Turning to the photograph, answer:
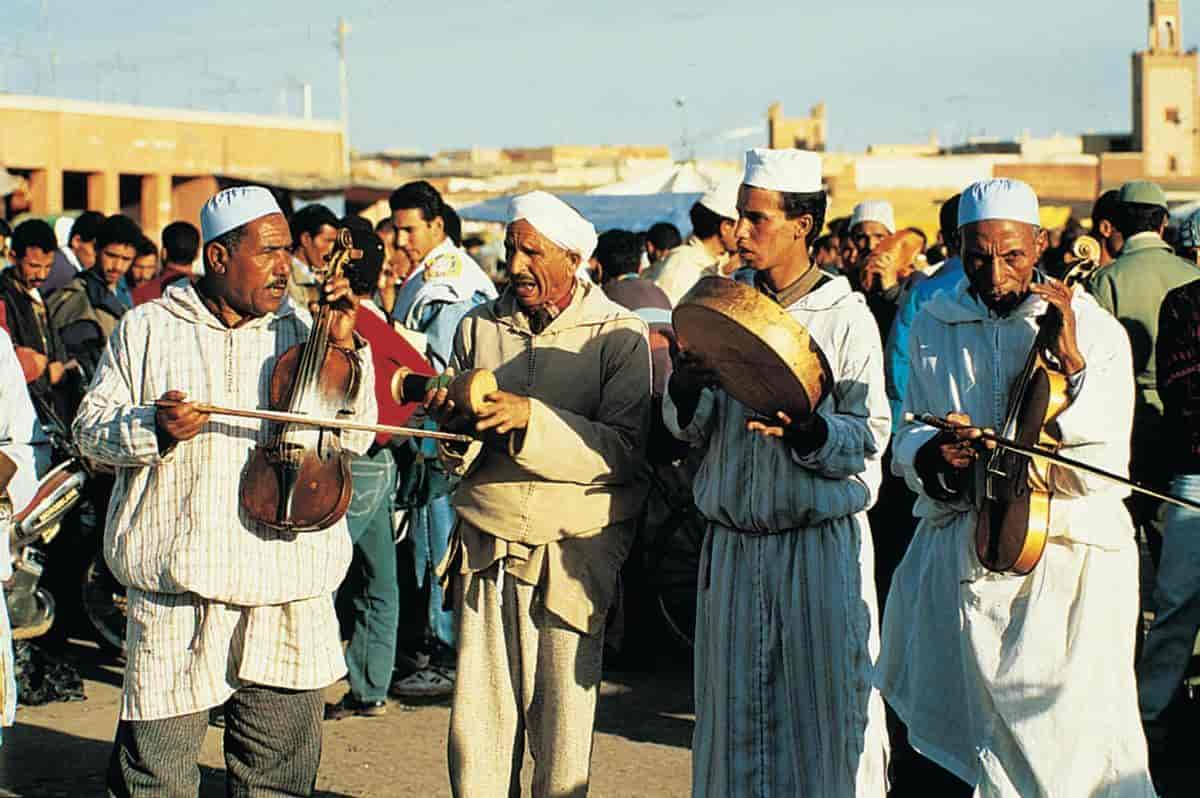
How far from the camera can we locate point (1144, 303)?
836 centimetres

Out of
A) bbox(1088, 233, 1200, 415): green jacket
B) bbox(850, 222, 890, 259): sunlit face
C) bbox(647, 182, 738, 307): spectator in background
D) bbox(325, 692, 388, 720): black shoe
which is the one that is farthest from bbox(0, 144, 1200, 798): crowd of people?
bbox(647, 182, 738, 307): spectator in background

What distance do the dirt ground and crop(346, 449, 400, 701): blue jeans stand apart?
197mm

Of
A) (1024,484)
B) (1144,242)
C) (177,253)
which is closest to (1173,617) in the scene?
(1144,242)

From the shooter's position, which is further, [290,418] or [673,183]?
[673,183]

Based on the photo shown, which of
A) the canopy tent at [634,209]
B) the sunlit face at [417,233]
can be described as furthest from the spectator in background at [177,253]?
the canopy tent at [634,209]

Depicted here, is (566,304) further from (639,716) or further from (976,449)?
(639,716)

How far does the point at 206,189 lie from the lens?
178 feet

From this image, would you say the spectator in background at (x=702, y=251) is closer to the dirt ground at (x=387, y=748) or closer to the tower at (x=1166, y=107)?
the dirt ground at (x=387, y=748)

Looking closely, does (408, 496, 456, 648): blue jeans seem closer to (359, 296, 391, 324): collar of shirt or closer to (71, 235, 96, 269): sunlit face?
(359, 296, 391, 324): collar of shirt

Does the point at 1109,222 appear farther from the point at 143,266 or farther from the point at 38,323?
the point at 143,266

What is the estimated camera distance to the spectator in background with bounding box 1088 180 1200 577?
8.34m

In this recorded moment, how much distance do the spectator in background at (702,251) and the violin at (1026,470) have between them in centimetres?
554

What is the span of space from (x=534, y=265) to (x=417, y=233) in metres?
3.33

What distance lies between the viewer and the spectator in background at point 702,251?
1064cm
